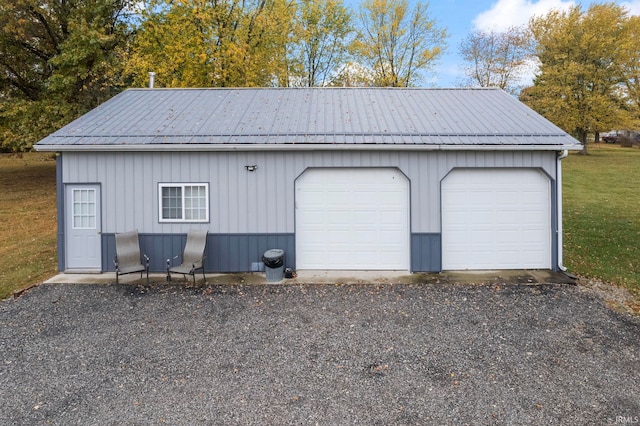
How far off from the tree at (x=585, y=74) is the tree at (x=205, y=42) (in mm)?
19959

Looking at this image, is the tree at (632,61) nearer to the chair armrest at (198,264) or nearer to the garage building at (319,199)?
the garage building at (319,199)

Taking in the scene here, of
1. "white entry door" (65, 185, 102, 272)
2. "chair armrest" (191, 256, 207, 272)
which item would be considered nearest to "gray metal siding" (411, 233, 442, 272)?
"chair armrest" (191, 256, 207, 272)

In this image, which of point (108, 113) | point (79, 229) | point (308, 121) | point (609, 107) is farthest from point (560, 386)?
point (609, 107)

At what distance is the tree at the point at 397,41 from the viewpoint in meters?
24.3

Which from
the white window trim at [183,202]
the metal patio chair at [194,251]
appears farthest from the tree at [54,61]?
the metal patio chair at [194,251]

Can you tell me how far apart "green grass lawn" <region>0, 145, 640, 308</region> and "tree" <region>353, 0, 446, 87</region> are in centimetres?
1107

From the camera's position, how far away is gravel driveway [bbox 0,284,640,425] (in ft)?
11.9

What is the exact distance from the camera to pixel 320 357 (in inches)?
182

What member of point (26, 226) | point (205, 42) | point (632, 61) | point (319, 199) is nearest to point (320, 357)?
point (319, 199)

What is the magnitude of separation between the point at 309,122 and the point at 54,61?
14701 millimetres

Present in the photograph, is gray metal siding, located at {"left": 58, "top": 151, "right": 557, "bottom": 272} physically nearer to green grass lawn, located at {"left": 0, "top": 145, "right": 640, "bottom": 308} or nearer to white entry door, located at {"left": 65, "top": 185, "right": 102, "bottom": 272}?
white entry door, located at {"left": 65, "top": 185, "right": 102, "bottom": 272}

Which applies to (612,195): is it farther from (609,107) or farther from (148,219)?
(148,219)

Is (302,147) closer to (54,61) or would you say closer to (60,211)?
(60,211)

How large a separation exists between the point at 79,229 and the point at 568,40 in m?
32.7
